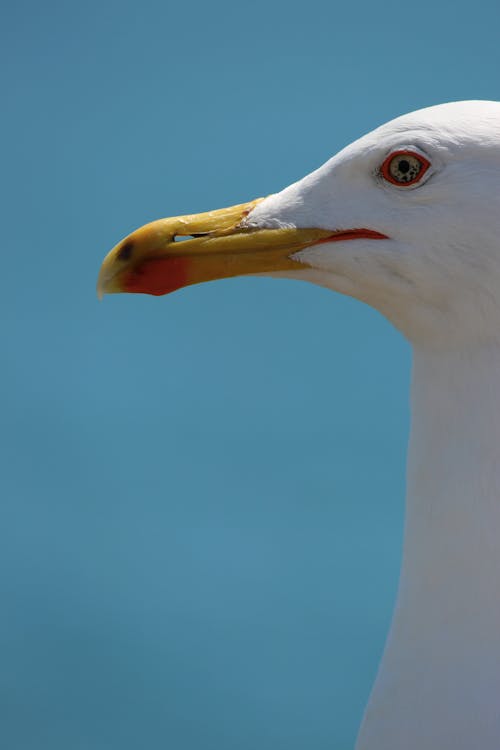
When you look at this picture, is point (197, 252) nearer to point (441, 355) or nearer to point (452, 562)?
point (441, 355)

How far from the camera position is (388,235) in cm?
143

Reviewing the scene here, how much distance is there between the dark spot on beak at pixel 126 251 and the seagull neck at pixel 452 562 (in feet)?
1.32

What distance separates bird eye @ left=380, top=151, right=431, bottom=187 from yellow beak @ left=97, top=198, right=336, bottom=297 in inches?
5.2

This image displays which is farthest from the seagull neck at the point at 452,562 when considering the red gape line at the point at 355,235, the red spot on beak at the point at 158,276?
the red spot on beak at the point at 158,276

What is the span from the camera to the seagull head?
137 cm

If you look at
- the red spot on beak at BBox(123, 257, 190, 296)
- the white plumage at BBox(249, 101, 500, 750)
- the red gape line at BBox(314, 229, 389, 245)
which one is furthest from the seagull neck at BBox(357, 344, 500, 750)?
the red spot on beak at BBox(123, 257, 190, 296)

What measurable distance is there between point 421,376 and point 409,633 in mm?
335

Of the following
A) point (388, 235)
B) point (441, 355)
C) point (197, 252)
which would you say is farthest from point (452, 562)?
point (197, 252)

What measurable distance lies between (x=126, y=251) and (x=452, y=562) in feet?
1.92

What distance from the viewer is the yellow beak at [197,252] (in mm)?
1505

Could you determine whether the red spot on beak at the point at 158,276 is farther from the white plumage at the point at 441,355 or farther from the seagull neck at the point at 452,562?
the seagull neck at the point at 452,562

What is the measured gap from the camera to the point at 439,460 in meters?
1.45

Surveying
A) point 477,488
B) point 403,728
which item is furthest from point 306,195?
point 403,728

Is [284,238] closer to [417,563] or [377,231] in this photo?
[377,231]
